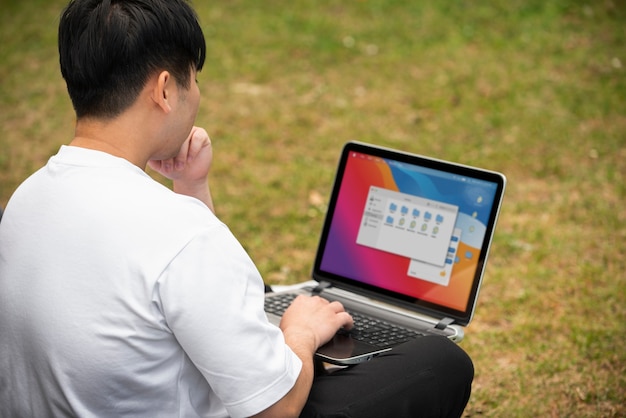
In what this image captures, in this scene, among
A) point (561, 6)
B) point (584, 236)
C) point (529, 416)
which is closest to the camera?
point (529, 416)

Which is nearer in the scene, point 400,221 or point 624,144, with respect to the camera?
point 400,221

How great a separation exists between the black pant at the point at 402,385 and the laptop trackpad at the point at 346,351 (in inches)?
2.5

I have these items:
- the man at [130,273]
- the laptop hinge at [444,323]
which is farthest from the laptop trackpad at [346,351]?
the laptop hinge at [444,323]

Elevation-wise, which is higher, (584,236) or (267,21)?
(267,21)

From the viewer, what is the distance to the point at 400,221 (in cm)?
289

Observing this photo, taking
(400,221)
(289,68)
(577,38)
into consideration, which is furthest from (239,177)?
(577,38)

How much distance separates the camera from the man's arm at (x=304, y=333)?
1866 millimetres

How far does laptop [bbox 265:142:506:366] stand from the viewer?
2760mm

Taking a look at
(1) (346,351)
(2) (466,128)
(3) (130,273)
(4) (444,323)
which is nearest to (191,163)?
(1) (346,351)

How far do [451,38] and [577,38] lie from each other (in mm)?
1118

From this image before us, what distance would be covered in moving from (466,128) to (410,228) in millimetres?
3201

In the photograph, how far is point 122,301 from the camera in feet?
5.70

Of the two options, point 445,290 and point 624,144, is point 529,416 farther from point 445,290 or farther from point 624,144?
point 624,144

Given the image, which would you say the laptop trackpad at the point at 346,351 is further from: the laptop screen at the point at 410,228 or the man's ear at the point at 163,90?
the man's ear at the point at 163,90
